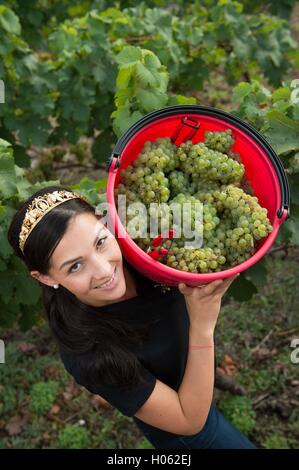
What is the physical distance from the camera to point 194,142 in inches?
61.2

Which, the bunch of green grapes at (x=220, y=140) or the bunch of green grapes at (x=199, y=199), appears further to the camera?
the bunch of green grapes at (x=220, y=140)

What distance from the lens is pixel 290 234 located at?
6.22 ft

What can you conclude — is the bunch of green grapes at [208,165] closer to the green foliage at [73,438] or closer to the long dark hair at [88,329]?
the long dark hair at [88,329]

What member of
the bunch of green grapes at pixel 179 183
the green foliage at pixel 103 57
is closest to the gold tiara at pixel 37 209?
the bunch of green grapes at pixel 179 183

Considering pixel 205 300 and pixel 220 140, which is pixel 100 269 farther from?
pixel 220 140

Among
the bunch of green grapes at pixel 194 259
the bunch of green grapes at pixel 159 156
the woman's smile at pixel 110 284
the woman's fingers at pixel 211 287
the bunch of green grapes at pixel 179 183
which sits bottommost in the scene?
the woman's smile at pixel 110 284

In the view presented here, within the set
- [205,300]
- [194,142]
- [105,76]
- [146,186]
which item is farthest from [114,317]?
[105,76]

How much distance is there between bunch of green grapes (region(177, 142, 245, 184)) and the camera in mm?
1371

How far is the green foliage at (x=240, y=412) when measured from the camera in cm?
277

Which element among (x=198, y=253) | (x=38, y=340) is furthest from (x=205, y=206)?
(x=38, y=340)

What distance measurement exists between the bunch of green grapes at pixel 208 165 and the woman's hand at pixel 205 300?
272mm

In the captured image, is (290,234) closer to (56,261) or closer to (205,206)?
(205,206)

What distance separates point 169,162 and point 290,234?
69 cm

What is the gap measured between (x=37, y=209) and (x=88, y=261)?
19 cm
